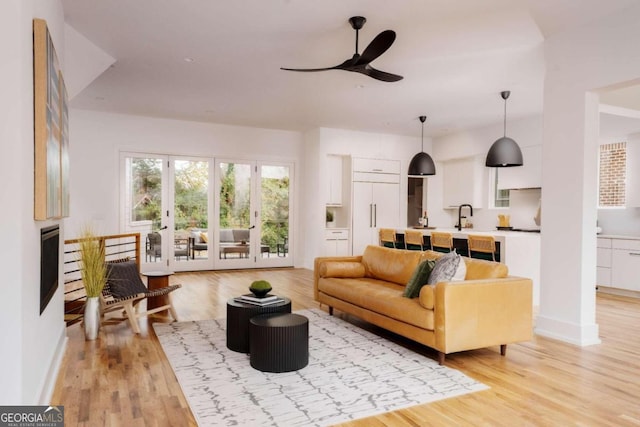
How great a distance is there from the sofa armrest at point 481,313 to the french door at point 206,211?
19.2 ft

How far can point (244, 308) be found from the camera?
144 inches

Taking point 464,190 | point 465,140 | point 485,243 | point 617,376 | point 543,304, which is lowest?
point 617,376

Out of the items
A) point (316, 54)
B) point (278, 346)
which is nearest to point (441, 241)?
point (316, 54)

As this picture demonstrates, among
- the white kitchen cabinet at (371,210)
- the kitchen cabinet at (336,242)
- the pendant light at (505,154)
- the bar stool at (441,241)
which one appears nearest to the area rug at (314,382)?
the bar stool at (441,241)

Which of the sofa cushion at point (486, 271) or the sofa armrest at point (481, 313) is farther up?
the sofa cushion at point (486, 271)

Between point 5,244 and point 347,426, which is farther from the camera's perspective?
point 347,426

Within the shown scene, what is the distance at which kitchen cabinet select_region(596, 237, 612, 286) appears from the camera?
20.7 ft

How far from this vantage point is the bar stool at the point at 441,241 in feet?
20.1

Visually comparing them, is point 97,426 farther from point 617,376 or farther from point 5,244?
point 617,376

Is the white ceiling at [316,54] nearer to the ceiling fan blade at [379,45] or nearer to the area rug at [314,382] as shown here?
the ceiling fan blade at [379,45]

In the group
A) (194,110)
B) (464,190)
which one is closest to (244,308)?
(194,110)

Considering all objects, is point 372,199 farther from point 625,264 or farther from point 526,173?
point 625,264

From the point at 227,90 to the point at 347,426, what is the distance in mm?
4799

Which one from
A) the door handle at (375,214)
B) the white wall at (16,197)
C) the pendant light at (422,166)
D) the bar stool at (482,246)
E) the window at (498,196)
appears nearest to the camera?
the white wall at (16,197)
